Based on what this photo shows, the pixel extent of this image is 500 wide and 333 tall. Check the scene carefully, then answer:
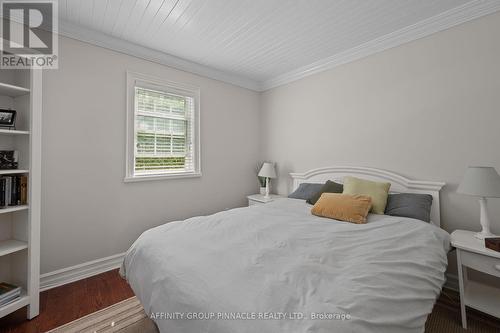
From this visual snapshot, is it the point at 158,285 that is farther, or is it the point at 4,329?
the point at 4,329

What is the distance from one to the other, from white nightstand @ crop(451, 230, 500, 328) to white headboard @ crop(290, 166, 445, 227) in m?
0.45

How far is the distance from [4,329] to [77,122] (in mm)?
1783

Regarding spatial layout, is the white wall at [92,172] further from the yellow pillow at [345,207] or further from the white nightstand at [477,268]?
the white nightstand at [477,268]

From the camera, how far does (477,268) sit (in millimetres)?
1587

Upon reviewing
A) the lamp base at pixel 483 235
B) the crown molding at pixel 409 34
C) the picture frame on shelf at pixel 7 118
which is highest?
the crown molding at pixel 409 34

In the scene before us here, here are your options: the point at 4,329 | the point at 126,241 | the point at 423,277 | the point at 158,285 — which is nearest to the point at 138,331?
the point at 158,285

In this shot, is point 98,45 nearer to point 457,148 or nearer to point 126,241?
point 126,241

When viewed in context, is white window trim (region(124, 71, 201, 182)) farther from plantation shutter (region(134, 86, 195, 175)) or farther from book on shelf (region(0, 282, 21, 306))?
book on shelf (region(0, 282, 21, 306))

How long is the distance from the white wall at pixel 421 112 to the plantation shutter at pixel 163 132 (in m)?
1.76

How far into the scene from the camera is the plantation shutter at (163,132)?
278 cm

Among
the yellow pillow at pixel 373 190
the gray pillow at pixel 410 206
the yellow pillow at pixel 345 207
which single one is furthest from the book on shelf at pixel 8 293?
the gray pillow at pixel 410 206

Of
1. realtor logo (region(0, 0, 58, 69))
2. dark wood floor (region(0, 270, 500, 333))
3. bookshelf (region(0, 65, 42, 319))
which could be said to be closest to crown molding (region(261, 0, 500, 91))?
dark wood floor (region(0, 270, 500, 333))

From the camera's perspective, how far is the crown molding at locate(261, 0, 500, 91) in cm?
196

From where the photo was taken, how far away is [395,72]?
8.08 feet
